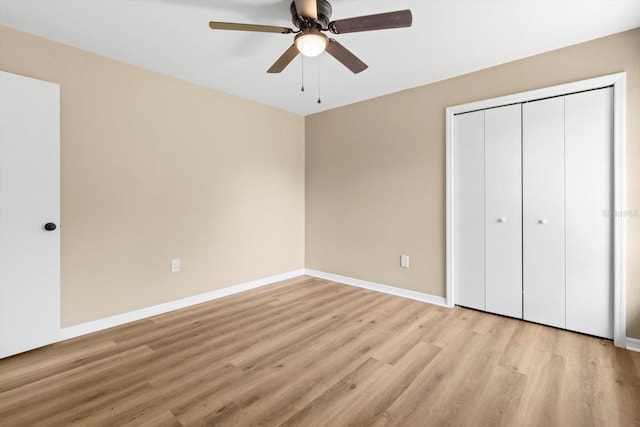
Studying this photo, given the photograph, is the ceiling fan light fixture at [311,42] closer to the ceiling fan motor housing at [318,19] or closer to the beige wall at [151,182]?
the ceiling fan motor housing at [318,19]

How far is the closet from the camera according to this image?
239 centimetres

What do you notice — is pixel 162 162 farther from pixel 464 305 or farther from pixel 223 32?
pixel 464 305

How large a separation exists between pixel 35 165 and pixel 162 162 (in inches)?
37.7

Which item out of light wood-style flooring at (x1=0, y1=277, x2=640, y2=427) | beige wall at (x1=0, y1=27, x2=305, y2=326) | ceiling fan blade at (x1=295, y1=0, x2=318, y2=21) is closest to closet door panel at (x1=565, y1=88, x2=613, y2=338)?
light wood-style flooring at (x1=0, y1=277, x2=640, y2=427)

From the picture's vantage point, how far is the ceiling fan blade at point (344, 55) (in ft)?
6.44

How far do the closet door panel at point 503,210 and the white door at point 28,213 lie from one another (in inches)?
149

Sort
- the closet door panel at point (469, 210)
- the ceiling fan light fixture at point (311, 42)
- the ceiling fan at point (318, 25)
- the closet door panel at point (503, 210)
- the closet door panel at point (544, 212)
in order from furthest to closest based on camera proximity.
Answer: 1. the closet door panel at point (469, 210)
2. the closet door panel at point (503, 210)
3. the closet door panel at point (544, 212)
4. the ceiling fan light fixture at point (311, 42)
5. the ceiling fan at point (318, 25)

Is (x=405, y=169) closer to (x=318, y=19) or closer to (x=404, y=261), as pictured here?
(x=404, y=261)

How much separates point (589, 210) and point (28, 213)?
14.4ft

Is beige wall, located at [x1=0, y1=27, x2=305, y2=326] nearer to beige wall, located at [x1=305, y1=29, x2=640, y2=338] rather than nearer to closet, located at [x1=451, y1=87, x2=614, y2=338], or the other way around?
beige wall, located at [x1=305, y1=29, x2=640, y2=338]

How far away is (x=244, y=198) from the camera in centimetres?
373

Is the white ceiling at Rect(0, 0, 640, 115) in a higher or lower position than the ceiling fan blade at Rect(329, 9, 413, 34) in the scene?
higher

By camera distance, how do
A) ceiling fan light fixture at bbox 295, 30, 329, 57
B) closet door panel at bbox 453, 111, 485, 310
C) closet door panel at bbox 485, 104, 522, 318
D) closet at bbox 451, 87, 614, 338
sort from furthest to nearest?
closet door panel at bbox 453, 111, 485, 310
closet door panel at bbox 485, 104, 522, 318
closet at bbox 451, 87, 614, 338
ceiling fan light fixture at bbox 295, 30, 329, 57

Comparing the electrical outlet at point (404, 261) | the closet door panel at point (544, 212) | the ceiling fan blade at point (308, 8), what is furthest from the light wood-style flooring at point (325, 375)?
the ceiling fan blade at point (308, 8)
